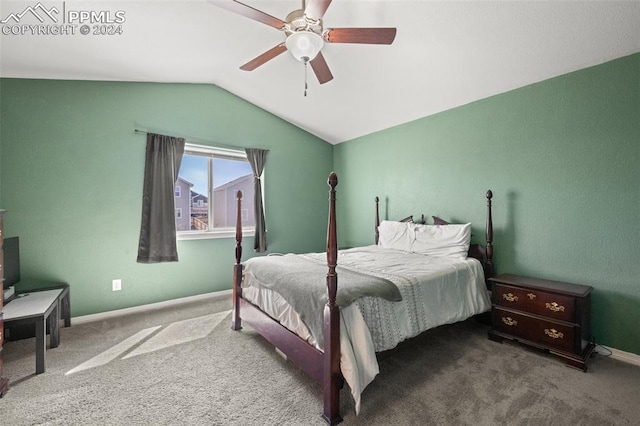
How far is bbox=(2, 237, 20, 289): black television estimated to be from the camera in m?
2.33

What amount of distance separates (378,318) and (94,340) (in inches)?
103

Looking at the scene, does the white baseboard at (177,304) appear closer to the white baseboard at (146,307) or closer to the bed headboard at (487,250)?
the white baseboard at (146,307)

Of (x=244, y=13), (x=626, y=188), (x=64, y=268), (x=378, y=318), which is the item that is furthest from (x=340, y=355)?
(x=64, y=268)

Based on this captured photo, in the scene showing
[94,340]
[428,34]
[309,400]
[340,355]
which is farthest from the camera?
[94,340]

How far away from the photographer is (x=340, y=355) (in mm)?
1581

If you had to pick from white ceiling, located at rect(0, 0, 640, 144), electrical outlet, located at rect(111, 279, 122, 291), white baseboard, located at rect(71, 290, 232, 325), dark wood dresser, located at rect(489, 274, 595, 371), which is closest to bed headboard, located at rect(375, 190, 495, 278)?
dark wood dresser, located at rect(489, 274, 595, 371)

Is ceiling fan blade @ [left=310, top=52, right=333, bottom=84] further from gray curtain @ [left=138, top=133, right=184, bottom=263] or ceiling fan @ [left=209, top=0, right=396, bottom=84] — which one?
gray curtain @ [left=138, top=133, right=184, bottom=263]

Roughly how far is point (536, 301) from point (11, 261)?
4.53 meters

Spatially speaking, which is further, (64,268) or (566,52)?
(64,268)

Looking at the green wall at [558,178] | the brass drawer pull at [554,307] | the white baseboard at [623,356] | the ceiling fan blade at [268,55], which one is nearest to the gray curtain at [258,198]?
the ceiling fan blade at [268,55]

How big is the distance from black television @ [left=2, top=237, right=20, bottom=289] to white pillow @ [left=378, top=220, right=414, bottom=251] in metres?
3.77

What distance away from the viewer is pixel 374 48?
256cm

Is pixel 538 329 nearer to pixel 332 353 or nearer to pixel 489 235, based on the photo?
pixel 489 235

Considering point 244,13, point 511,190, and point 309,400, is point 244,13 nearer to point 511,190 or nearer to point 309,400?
point 309,400
